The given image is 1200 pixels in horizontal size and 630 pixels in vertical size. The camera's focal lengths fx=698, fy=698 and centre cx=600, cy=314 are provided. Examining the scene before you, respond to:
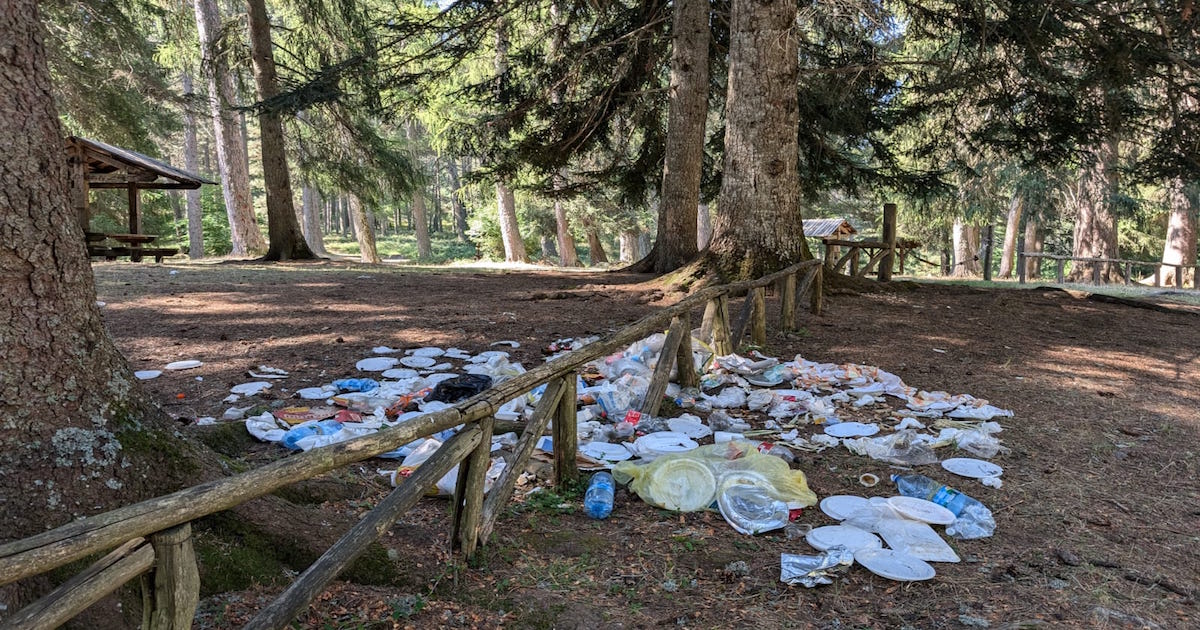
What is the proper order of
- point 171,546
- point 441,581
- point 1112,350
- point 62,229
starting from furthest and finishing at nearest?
point 1112,350 → point 441,581 → point 62,229 → point 171,546

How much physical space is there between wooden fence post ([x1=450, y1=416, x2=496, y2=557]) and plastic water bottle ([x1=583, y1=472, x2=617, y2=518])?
2.41ft

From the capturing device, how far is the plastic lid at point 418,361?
6.11 metres

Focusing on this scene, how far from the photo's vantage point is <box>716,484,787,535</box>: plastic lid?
3.38m

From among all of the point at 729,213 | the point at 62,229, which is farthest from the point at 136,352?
the point at 729,213

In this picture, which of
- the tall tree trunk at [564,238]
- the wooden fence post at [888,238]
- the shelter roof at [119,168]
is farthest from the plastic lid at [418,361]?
the tall tree trunk at [564,238]

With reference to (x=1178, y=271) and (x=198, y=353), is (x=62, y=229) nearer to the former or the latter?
(x=198, y=353)

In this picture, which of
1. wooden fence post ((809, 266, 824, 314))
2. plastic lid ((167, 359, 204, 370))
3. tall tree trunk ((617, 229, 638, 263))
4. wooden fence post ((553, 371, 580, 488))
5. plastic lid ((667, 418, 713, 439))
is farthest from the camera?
tall tree trunk ((617, 229, 638, 263))

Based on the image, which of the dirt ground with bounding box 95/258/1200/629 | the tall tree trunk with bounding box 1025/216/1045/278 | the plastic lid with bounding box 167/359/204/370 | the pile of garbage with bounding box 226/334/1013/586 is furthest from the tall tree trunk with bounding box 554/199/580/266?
the plastic lid with bounding box 167/359/204/370

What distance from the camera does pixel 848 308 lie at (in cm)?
910

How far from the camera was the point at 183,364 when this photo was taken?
5.85 metres

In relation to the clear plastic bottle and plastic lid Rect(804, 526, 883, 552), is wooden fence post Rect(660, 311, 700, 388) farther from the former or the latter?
plastic lid Rect(804, 526, 883, 552)

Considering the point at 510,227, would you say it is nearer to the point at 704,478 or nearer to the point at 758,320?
the point at 758,320

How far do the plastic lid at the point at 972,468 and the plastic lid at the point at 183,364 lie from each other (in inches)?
225

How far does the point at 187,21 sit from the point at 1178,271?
25627mm
